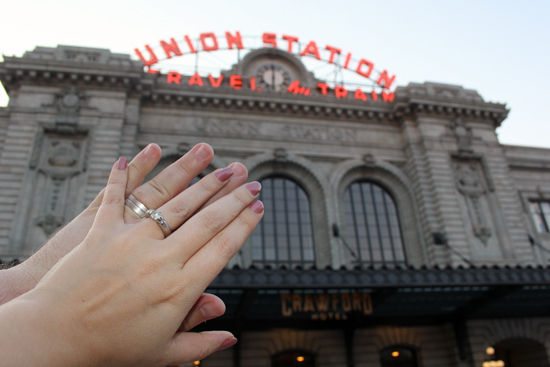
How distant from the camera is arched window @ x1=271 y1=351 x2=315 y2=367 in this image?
57.1 feet

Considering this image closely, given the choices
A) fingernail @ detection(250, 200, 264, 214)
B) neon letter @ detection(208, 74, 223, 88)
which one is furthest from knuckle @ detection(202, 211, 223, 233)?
neon letter @ detection(208, 74, 223, 88)

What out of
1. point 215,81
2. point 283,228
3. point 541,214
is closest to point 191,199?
point 283,228

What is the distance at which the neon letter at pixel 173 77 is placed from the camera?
23000 mm

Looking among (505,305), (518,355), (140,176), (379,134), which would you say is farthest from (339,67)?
(140,176)

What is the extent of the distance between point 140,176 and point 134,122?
19.4 m

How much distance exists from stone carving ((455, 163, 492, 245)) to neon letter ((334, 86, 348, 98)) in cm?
805

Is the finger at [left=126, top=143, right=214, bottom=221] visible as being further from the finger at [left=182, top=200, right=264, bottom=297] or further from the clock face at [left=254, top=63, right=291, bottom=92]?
the clock face at [left=254, top=63, right=291, bottom=92]

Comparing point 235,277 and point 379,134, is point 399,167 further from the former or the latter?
point 235,277

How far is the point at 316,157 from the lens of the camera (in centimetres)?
2177

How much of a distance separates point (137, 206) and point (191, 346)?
766 millimetres

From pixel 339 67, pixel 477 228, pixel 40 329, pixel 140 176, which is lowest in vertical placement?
pixel 40 329

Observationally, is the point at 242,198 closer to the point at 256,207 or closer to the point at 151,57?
the point at 256,207

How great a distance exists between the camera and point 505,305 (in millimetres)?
17250

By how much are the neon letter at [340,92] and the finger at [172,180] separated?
934 inches
